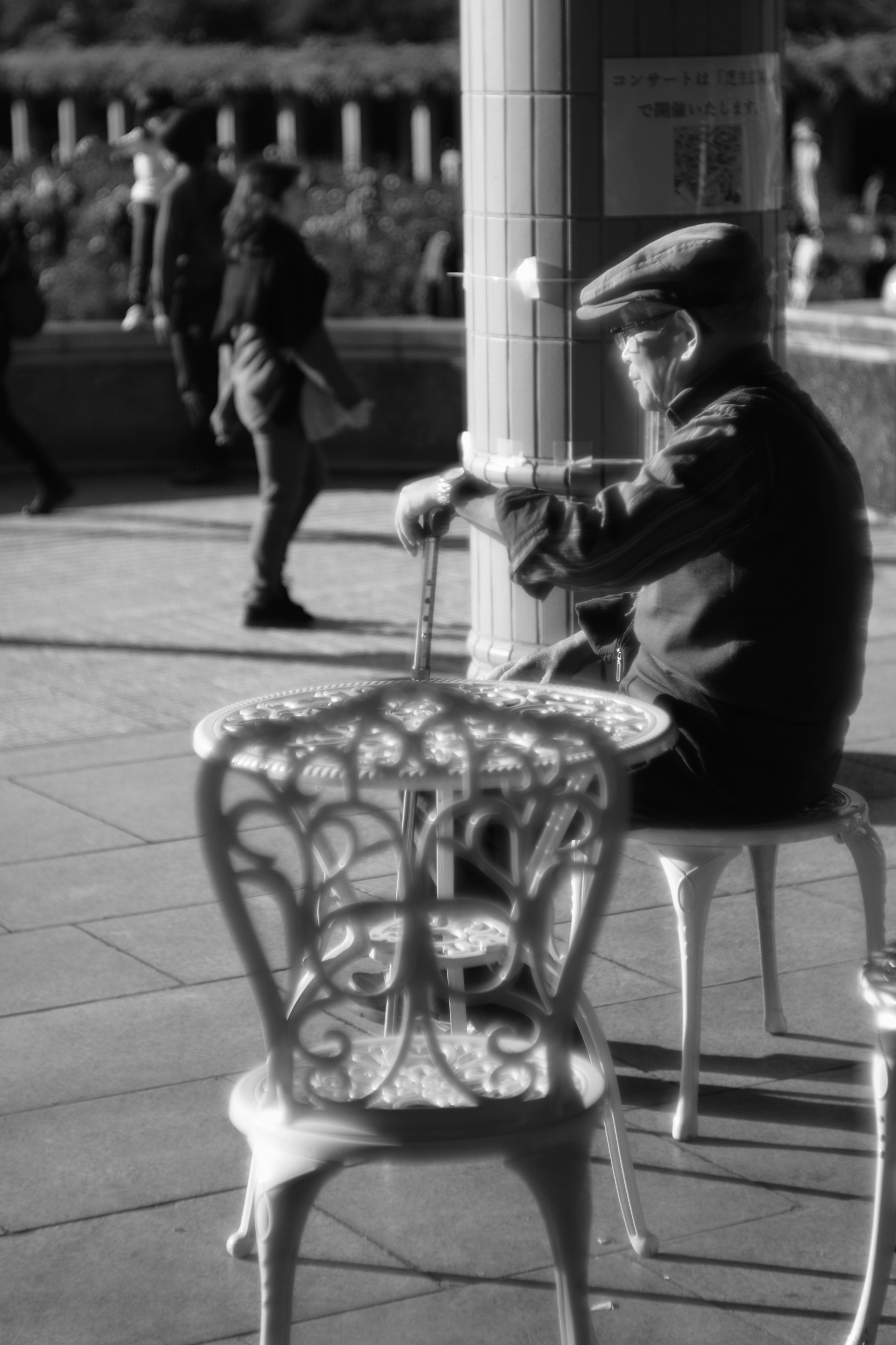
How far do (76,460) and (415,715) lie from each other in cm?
1021

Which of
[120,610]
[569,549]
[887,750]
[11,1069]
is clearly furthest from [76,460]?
[569,549]

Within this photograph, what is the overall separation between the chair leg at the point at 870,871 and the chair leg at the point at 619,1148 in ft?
→ 2.00

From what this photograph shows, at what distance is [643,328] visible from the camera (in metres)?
3.52

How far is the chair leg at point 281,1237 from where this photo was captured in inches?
104

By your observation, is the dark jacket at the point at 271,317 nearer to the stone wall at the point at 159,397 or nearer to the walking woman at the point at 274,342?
the walking woman at the point at 274,342

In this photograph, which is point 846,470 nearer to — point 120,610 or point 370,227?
point 120,610

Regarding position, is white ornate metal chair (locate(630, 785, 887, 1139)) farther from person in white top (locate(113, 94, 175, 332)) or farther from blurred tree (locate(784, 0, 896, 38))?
blurred tree (locate(784, 0, 896, 38))

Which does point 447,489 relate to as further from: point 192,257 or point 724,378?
point 192,257

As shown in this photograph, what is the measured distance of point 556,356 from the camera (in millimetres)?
5340

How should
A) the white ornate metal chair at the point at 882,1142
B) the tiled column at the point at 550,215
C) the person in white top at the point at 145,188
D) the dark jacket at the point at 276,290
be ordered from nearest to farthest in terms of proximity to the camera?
the white ornate metal chair at the point at 882,1142 < the tiled column at the point at 550,215 < the dark jacket at the point at 276,290 < the person in white top at the point at 145,188

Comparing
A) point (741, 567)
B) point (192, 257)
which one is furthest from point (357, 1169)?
point (192, 257)

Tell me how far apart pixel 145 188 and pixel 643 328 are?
1047 cm

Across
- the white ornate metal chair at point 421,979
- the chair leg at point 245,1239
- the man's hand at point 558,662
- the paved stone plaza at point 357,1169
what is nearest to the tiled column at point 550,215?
the paved stone plaza at point 357,1169

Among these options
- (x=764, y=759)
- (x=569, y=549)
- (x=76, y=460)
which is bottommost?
(x=76, y=460)
